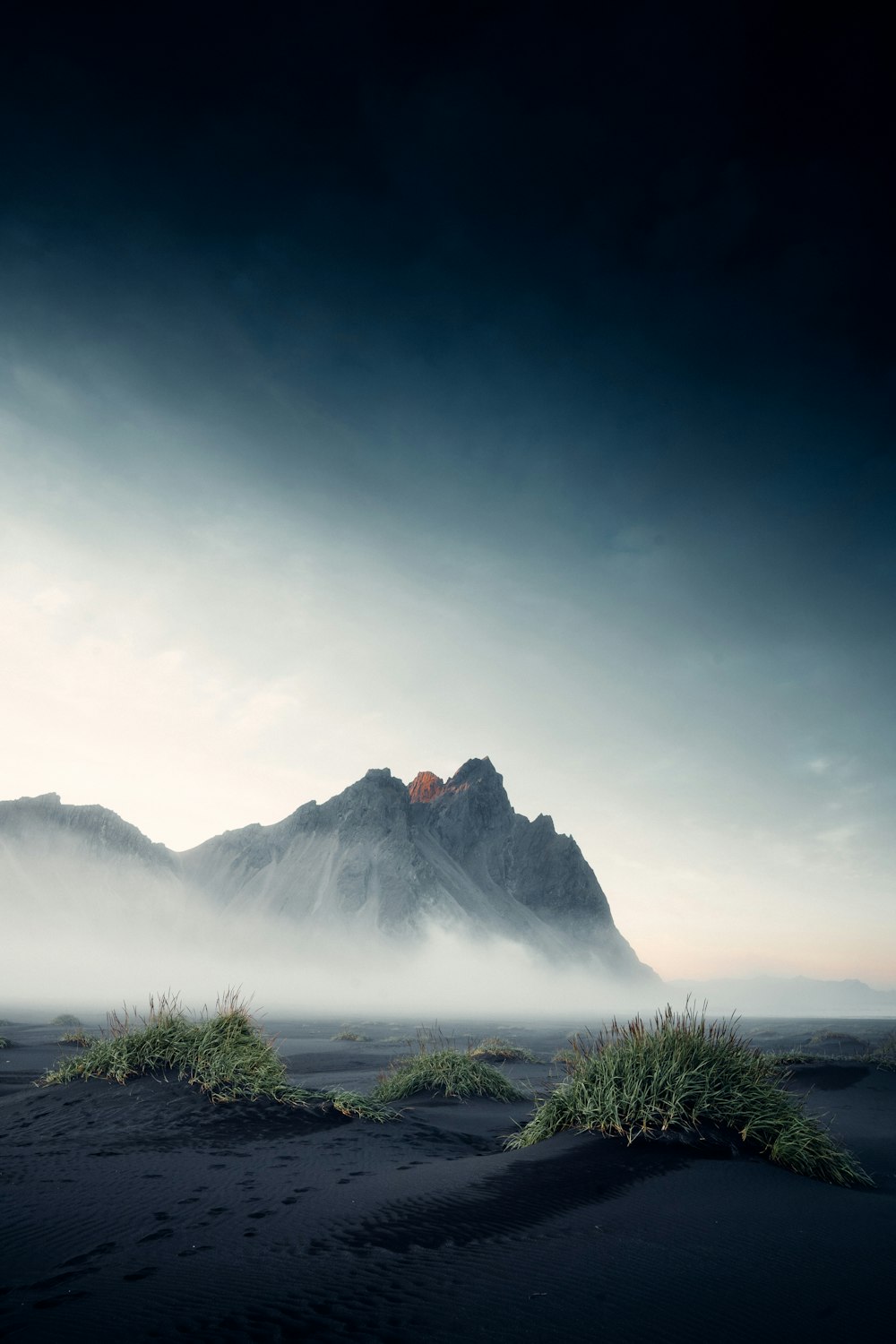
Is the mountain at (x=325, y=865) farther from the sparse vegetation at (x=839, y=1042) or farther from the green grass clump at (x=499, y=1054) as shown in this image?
the green grass clump at (x=499, y=1054)

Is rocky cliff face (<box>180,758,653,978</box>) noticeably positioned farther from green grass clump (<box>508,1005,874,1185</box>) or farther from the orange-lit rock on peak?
green grass clump (<box>508,1005,874,1185</box>)

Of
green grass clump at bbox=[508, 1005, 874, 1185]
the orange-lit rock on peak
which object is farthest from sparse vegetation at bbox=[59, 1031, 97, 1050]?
the orange-lit rock on peak

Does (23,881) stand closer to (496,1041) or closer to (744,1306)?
(496,1041)

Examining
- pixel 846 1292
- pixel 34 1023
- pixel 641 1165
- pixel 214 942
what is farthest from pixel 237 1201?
pixel 214 942

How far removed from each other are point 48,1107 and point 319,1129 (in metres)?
3.47

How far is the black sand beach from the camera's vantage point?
3420 mm

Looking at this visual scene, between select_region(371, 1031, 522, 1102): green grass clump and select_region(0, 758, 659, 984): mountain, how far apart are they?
390ft

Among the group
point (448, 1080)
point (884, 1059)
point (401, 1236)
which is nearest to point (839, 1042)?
point (884, 1059)

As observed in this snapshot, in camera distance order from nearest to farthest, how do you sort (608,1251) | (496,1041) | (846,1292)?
1. (846,1292)
2. (608,1251)
3. (496,1041)

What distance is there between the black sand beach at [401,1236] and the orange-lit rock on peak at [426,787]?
17920 centimetres

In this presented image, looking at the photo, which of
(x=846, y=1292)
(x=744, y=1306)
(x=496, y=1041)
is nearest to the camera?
(x=744, y=1306)

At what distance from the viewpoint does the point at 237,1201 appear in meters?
5.26

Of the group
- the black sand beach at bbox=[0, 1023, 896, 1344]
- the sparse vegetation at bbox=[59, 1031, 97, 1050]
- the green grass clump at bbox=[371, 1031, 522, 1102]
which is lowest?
the sparse vegetation at bbox=[59, 1031, 97, 1050]

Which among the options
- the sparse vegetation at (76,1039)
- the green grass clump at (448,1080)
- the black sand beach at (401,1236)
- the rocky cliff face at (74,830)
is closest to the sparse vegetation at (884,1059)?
the green grass clump at (448,1080)
